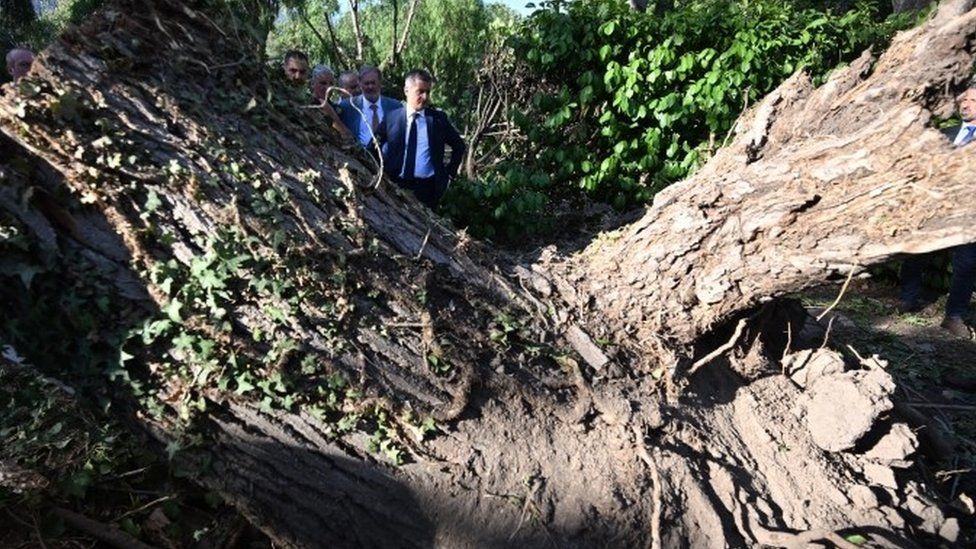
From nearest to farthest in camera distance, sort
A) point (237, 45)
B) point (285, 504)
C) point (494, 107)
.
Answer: point (285, 504)
point (237, 45)
point (494, 107)

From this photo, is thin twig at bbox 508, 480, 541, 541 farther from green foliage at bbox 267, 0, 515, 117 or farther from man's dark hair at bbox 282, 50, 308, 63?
green foliage at bbox 267, 0, 515, 117

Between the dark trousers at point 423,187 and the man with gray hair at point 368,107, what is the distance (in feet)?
1.19

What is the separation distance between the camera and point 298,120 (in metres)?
2.68

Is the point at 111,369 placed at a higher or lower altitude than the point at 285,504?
higher

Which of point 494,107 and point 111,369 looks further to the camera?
point 494,107

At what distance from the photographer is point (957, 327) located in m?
5.12

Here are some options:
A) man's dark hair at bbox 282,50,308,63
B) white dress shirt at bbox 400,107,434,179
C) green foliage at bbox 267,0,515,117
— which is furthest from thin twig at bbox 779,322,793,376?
green foliage at bbox 267,0,515,117

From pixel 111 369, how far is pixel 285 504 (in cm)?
73

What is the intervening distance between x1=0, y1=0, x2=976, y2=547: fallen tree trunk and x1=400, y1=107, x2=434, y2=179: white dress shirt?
130 centimetres

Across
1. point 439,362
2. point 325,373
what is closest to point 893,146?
point 439,362

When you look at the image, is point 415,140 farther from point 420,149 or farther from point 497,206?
point 497,206

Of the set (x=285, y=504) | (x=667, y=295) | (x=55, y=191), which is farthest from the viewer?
(x=667, y=295)

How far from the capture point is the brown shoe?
5082 millimetres

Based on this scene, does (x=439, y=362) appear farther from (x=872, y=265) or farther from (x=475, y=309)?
(x=872, y=265)
